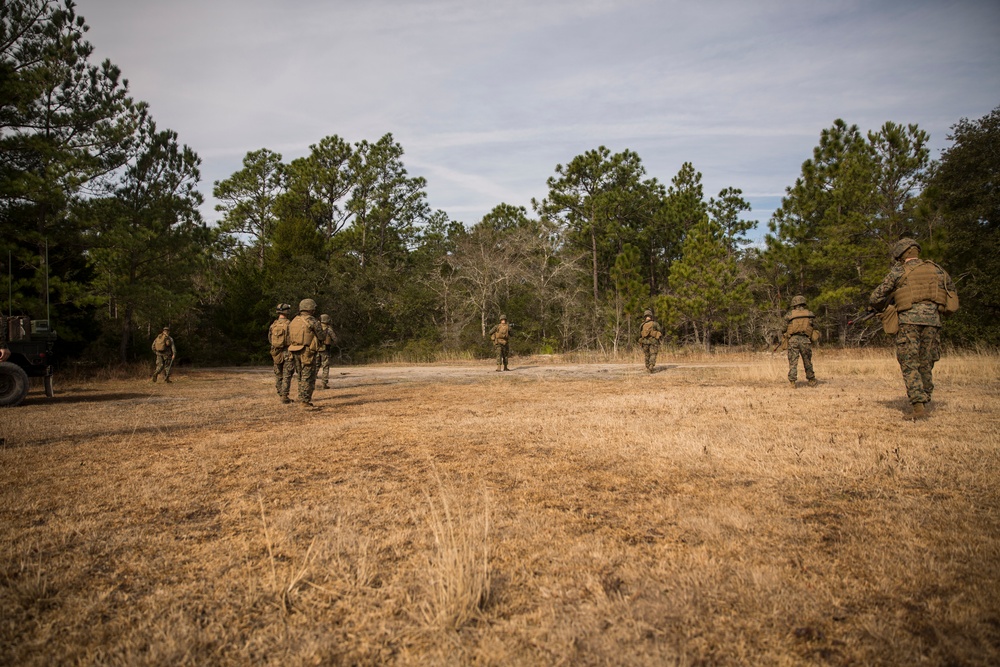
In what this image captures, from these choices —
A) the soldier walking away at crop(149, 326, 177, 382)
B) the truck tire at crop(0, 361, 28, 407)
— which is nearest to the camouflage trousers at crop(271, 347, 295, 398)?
the truck tire at crop(0, 361, 28, 407)

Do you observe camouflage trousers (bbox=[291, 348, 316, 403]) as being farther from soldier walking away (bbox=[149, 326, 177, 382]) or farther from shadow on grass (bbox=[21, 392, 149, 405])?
soldier walking away (bbox=[149, 326, 177, 382])

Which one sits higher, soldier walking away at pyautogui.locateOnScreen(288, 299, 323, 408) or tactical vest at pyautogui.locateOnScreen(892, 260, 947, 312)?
tactical vest at pyautogui.locateOnScreen(892, 260, 947, 312)

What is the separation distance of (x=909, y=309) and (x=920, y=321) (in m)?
0.21

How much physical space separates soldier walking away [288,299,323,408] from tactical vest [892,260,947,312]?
9505mm

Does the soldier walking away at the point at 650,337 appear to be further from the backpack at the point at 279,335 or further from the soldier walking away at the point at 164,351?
the soldier walking away at the point at 164,351

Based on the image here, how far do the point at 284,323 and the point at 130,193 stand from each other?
56.5 feet

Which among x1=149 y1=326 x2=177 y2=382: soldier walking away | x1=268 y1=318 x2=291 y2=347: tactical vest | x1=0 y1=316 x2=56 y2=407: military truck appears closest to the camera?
x1=268 y1=318 x2=291 y2=347: tactical vest

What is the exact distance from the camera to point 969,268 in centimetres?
2153

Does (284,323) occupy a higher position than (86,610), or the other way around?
(284,323)

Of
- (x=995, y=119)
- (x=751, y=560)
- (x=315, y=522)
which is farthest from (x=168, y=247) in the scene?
(x=995, y=119)

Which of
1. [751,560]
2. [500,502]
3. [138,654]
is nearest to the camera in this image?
[138,654]

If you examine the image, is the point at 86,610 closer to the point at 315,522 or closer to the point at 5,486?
the point at 315,522

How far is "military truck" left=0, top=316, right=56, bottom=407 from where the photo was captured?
37.8 feet

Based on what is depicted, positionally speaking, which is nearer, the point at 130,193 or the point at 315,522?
the point at 315,522
